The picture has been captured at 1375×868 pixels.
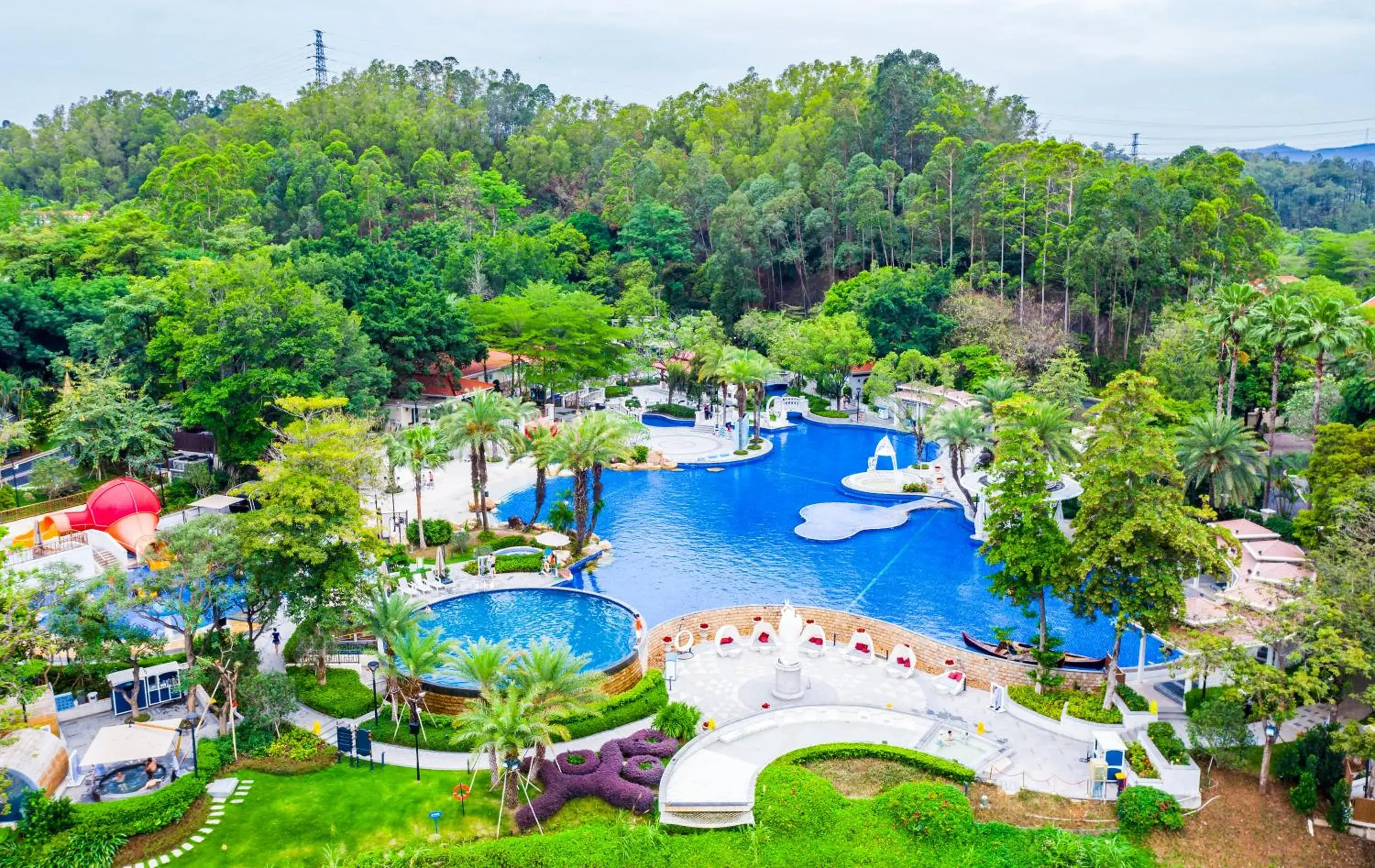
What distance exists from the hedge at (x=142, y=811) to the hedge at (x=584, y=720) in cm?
446

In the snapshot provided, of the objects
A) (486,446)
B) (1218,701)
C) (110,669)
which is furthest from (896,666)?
(486,446)

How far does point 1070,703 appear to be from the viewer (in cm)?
2489

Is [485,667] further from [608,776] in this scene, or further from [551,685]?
[608,776]

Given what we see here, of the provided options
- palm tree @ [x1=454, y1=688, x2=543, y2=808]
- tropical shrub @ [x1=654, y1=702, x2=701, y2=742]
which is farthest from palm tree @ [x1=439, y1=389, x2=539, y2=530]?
palm tree @ [x1=454, y1=688, x2=543, y2=808]

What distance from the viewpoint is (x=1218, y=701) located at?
2275 cm

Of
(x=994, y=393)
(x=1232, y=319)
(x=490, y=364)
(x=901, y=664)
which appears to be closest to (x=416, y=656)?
(x=901, y=664)

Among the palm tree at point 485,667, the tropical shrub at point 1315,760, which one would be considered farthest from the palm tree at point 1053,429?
the palm tree at point 485,667

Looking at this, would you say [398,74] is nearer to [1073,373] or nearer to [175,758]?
[1073,373]

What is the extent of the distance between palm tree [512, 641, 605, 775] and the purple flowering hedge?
62 centimetres

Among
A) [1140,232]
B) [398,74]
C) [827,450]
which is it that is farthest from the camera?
[398,74]

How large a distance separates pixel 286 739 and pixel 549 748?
648cm

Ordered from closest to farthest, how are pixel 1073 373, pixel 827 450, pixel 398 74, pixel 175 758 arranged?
1. pixel 175 758
2. pixel 1073 373
3. pixel 827 450
4. pixel 398 74

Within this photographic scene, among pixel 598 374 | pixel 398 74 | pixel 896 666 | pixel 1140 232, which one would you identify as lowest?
pixel 896 666

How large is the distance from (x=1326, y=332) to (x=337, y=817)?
35.6 m
